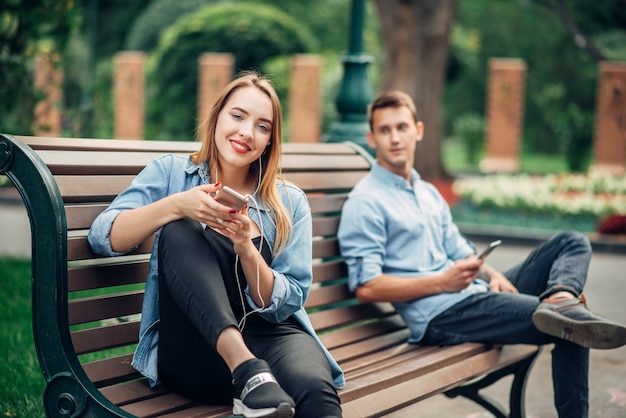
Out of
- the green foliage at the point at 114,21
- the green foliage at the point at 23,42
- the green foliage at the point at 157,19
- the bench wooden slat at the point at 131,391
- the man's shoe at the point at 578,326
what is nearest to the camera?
the bench wooden slat at the point at 131,391

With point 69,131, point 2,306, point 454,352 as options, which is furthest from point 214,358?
point 69,131

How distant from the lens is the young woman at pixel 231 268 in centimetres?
271

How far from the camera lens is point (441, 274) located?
3900 mm

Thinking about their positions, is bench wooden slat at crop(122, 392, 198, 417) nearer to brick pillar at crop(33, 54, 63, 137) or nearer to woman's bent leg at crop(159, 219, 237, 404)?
woman's bent leg at crop(159, 219, 237, 404)

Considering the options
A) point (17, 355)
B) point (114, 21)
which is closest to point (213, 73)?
point (17, 355)

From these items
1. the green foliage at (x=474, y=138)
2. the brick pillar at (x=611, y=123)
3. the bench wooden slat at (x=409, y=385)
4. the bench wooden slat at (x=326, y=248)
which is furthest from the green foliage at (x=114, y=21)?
the bench wooden slat at (x=409, y=385)

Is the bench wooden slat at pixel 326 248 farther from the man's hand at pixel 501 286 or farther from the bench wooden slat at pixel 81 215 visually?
the bench wooden slat at pixel 81 215

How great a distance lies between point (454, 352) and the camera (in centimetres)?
374

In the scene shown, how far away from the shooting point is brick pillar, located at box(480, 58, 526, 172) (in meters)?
16.4

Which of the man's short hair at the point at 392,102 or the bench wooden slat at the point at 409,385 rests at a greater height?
the man's short hair at the point at 392,102

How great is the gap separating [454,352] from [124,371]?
4.62 ft

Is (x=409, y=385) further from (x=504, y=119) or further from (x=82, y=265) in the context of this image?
(x=504, y=119)

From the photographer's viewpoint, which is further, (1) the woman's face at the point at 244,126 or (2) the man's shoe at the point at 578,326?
(2) the man's shoe at the point at 578,326

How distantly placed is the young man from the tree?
1055 centimetres
